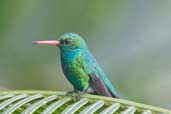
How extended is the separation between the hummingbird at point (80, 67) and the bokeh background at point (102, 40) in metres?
1.54

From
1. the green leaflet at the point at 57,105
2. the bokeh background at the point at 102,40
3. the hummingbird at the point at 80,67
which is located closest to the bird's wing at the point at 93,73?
the hummingbird at the point at 80,67

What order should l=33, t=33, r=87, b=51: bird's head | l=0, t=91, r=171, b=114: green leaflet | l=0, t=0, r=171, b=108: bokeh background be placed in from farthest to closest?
l=0, t=0, r=171, b=108: bokeh background < l=33, t=33, r=87, b=51: bird's head < l=0, t=91, r=171, b=114: green leaflet

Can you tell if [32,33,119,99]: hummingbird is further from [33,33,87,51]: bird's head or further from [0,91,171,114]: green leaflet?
[0,91,171,114]: green leaflet

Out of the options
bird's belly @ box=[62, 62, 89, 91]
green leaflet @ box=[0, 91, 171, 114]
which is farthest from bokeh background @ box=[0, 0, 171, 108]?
green leaflet @ box=[0, 91, 171, 114]

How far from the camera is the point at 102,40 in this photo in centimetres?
443

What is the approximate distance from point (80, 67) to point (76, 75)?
0.04 metres

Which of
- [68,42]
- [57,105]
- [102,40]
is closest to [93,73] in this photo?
[68,42]

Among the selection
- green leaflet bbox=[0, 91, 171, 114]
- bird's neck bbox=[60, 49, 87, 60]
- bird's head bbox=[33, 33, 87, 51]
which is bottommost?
green leaflet bbox=[0, 91, 171, 114]

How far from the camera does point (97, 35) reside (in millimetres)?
4445

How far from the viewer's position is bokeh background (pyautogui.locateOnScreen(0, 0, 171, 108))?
408cm

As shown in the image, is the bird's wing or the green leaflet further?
the bird's wing

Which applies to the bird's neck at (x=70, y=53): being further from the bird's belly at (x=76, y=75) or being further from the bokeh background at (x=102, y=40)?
the bokeh background at (x=102, y=40)

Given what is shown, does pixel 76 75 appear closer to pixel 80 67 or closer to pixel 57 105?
pixel 80 67

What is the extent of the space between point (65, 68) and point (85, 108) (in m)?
0.78
